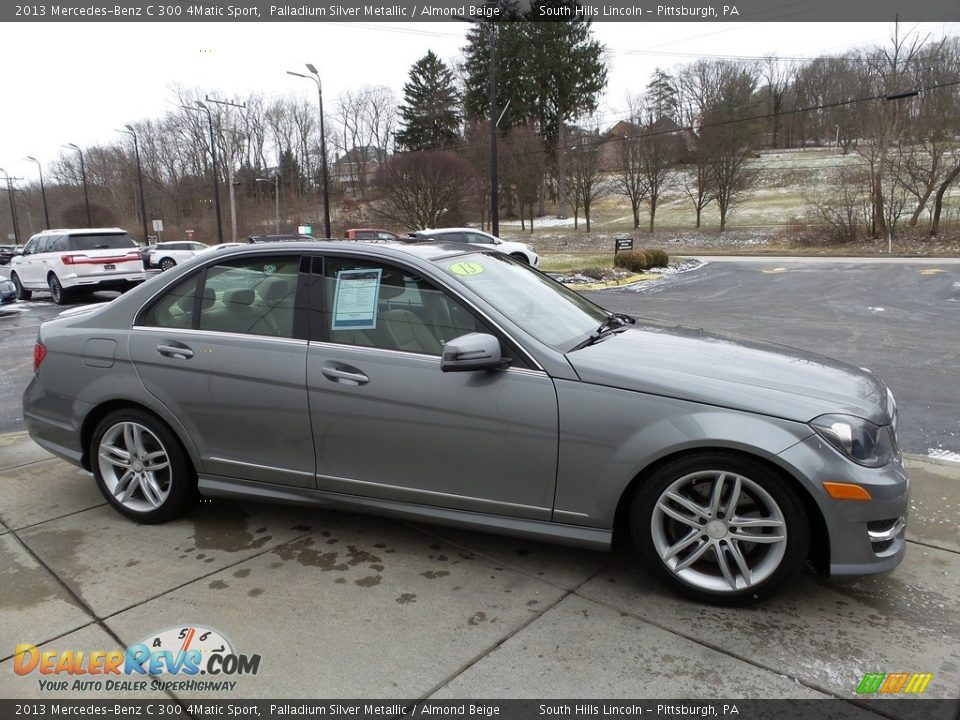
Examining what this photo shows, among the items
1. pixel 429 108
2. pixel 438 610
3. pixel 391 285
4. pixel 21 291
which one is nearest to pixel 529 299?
pixel 391 285

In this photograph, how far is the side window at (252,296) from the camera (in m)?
3.54

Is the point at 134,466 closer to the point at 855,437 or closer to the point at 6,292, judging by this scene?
the point at 855,437

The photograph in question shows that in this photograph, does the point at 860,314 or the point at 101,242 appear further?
the point at 101,242

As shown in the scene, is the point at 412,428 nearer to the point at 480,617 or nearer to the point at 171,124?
the point at 480,617

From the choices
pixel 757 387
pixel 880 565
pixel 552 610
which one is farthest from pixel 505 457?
pixel 880 565

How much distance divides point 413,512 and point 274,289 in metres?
1.40

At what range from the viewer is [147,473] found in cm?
380

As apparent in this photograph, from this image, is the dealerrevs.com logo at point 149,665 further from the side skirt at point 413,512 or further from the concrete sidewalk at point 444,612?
the side skirt at point 413,512

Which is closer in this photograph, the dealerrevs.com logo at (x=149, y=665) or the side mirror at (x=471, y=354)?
the dealerrevs.com logo at (x=149, y=665)

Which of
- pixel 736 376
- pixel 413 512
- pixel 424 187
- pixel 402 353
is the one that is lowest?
pixel 413 512

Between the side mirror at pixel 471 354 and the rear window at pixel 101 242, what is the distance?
16.2m

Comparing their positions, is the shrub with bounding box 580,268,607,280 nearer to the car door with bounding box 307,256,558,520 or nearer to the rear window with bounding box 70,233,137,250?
the rear window with bounding box 70,233,137,250

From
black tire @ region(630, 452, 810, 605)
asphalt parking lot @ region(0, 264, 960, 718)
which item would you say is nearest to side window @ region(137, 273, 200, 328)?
asphalt parking lot @ region(0, 264, 960, 718)

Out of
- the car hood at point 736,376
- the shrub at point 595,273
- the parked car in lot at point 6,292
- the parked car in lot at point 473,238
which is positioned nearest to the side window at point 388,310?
the car hood at point 736,376
